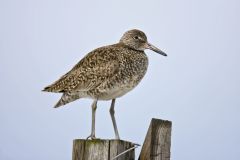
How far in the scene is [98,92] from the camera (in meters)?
8.48

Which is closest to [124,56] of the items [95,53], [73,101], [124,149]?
[95,53]

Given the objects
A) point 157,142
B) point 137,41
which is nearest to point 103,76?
point 137,41

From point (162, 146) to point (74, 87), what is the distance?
3663 mm

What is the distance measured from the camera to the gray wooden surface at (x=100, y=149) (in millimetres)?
5418

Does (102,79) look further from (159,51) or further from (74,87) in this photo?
(159,51)

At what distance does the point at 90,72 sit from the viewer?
865cm

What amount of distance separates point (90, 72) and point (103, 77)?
312 millimetres

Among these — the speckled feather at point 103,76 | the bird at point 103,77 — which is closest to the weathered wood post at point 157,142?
the bird at point 103,77

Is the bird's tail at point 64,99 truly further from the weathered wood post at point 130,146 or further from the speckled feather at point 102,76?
the weathered wood post at point 130,146

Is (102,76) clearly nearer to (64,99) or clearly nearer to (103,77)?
(103,77)

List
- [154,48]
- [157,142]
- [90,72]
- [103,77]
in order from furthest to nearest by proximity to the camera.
Answer: [154,48] → [90,72] → [103,77] → [157,142]

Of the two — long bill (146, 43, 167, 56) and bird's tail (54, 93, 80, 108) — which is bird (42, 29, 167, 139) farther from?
long bill (146, 43, 167, 56)

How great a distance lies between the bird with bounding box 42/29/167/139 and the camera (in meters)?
8.43

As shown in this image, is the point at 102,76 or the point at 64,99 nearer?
the point at 102,76
